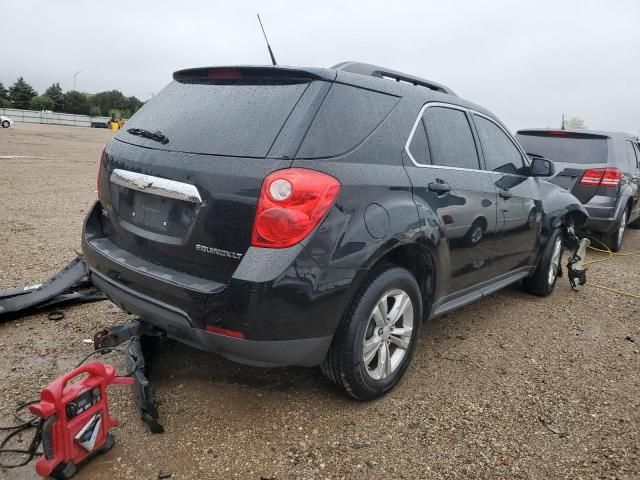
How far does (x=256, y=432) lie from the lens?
255cm

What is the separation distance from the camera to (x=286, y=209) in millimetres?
2283

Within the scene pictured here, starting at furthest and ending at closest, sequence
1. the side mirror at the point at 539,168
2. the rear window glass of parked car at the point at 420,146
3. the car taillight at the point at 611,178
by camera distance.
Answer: the car taillight at the point at 611,178
the side mirror at the point at 539,168
the rear window glass of parked car at the point at 420,146

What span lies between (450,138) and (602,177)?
4.24m

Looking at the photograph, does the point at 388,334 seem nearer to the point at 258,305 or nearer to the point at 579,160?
the point at 258,305

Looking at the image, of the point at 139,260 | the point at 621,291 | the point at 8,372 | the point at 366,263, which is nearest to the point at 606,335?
the point at 621,291

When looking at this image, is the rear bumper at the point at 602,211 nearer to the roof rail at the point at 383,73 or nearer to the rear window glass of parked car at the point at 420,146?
the roof rail at the point at 383,73

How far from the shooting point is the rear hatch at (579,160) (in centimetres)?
665

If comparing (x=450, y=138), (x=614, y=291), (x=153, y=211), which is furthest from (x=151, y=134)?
(x=614, y=291)

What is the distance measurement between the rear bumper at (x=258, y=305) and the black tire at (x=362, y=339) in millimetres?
102

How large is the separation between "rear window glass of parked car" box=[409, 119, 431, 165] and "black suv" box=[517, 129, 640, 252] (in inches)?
161

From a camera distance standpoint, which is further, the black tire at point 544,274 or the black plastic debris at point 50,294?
the black tire at point 544,274

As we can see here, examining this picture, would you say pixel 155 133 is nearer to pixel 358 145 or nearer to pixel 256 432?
pixel 358 145

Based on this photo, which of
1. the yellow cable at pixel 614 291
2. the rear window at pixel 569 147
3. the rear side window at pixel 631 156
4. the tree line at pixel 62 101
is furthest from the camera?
the tree line at pixel 62 101

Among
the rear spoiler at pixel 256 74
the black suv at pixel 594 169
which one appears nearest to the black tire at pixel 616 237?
the black suv at pixel 594 169
